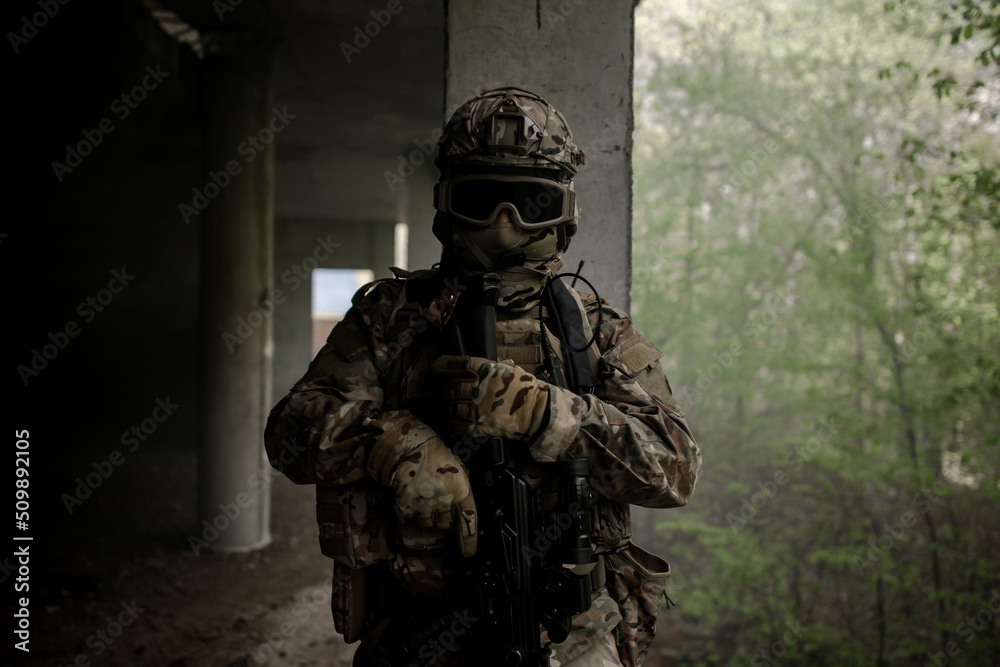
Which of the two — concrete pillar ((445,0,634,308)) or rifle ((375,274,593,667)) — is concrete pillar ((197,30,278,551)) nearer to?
concrete pillar ((445,0,634,308))

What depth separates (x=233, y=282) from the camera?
21.2 feet

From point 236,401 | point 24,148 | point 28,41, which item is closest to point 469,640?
point 236,401

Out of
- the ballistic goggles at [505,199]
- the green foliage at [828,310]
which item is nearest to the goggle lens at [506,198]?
the ballistic goggles at [505,199]

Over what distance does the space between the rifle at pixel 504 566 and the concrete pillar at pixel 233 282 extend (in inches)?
210

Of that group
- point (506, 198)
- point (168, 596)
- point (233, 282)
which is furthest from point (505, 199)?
point (168, 596)

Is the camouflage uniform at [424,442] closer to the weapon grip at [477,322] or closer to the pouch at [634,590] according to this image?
the pouch at [634,590]

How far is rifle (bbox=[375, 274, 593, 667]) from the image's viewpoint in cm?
161

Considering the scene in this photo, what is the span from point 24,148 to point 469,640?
27.2 feet

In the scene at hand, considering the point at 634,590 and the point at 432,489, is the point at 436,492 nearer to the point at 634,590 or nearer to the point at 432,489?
the point at 432,489

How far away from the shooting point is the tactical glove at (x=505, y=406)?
1.58 meters

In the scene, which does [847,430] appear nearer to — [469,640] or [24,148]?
[469,640]

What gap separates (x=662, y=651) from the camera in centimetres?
770

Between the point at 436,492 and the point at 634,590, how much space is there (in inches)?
31.2

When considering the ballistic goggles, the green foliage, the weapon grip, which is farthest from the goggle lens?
the green foliage
